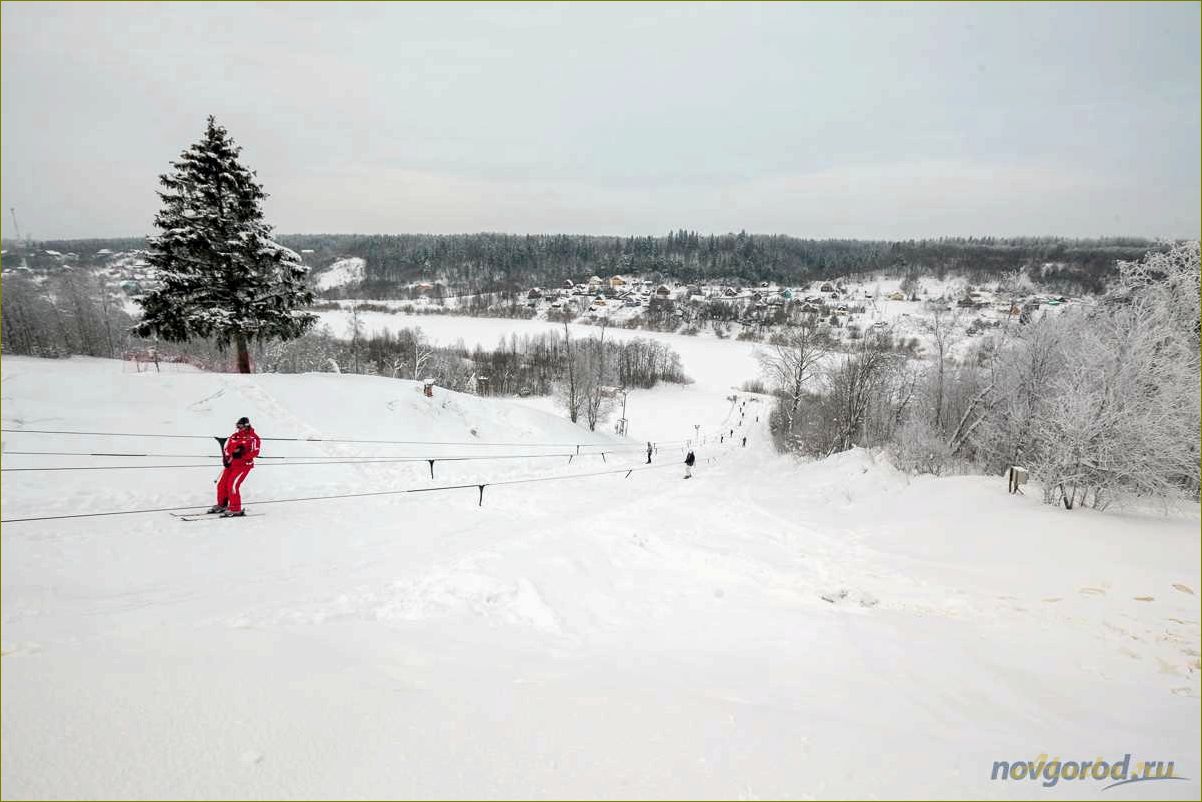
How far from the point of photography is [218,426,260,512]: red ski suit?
926 cm

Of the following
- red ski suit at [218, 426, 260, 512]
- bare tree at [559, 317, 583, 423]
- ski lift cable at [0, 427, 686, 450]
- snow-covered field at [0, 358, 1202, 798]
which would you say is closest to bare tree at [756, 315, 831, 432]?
bare tree at [559, 317, 583, 423]

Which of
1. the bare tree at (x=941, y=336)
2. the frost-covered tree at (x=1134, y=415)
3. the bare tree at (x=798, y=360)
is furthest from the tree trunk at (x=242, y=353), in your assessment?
the bare tree at (x=941, y=336)

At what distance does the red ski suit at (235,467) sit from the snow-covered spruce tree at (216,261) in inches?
498

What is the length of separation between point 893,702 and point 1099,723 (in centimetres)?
176

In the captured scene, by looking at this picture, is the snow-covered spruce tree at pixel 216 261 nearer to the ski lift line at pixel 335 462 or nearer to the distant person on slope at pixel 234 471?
the ski lift line at pixel 335 462

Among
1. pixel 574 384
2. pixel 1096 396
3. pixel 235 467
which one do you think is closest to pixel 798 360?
pixel 574 384

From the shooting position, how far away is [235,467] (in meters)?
9.35

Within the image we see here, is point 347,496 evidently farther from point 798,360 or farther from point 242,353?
point 798,360

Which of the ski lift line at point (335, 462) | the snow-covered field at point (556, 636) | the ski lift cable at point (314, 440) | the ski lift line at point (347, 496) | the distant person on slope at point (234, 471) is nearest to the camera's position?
the snow-covered field at point (556, 636)

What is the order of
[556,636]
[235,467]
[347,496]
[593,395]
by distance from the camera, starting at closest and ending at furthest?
[556,636] < [235,467] < [347,496] < [593,395]

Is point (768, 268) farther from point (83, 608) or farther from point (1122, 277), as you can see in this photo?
point (83, 608)

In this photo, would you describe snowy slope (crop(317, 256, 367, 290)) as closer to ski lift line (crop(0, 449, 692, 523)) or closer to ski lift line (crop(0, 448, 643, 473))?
ski lift line (crop(0, 448, 643, 473))

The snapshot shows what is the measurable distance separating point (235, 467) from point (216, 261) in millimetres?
14205

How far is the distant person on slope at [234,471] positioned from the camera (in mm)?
9250
